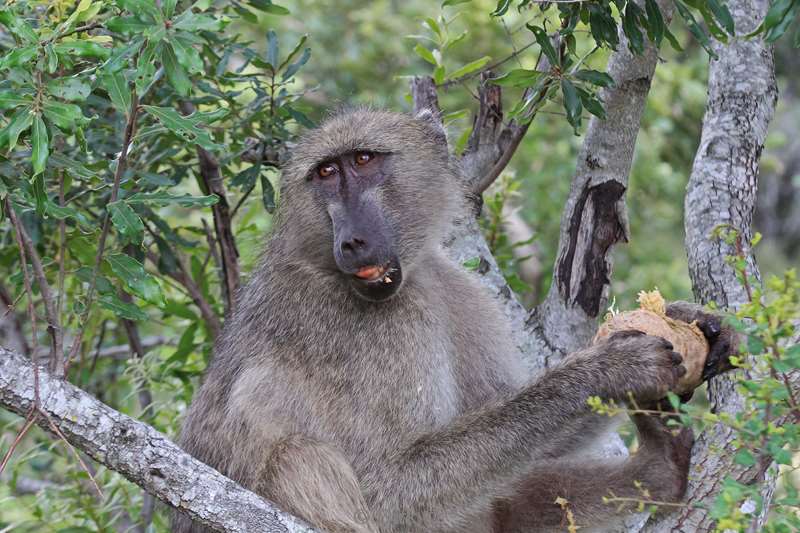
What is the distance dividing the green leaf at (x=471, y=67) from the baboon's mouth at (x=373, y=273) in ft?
4.52

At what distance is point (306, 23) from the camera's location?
Result: 913 cm

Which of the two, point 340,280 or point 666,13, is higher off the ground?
point 666,13

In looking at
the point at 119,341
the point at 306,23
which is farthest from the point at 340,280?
the point at 306,23

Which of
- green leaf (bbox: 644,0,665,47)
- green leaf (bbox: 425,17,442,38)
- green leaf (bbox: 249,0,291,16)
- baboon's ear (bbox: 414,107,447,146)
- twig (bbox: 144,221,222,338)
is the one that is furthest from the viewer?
twig (bbox: 144,221,222,338)

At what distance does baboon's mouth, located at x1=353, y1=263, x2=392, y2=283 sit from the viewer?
367 centimetres

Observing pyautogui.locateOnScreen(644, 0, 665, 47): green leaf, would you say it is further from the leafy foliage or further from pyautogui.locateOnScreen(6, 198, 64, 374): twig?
pyautogui.locateOnScreen(6, 198, 64, 374): twig

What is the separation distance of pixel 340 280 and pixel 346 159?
47cm

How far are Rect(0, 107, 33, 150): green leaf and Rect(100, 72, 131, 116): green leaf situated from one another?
286 mm

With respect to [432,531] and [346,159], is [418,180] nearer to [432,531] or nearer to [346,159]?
[346,159]

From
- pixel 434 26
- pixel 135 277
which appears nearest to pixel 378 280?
pixel 135 277

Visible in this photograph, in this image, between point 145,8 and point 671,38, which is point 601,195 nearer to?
point 671,38

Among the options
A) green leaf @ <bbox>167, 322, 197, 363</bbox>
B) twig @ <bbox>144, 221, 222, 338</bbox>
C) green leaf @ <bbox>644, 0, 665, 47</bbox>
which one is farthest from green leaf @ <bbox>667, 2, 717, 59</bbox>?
green leaf @ <bbox>167, 322, 197, 363</bbox>

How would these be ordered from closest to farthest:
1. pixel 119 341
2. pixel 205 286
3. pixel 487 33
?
1. pixel 205 286
2. pixel 119 341
3. pixel 487 33

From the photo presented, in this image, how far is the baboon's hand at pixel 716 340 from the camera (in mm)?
3490
